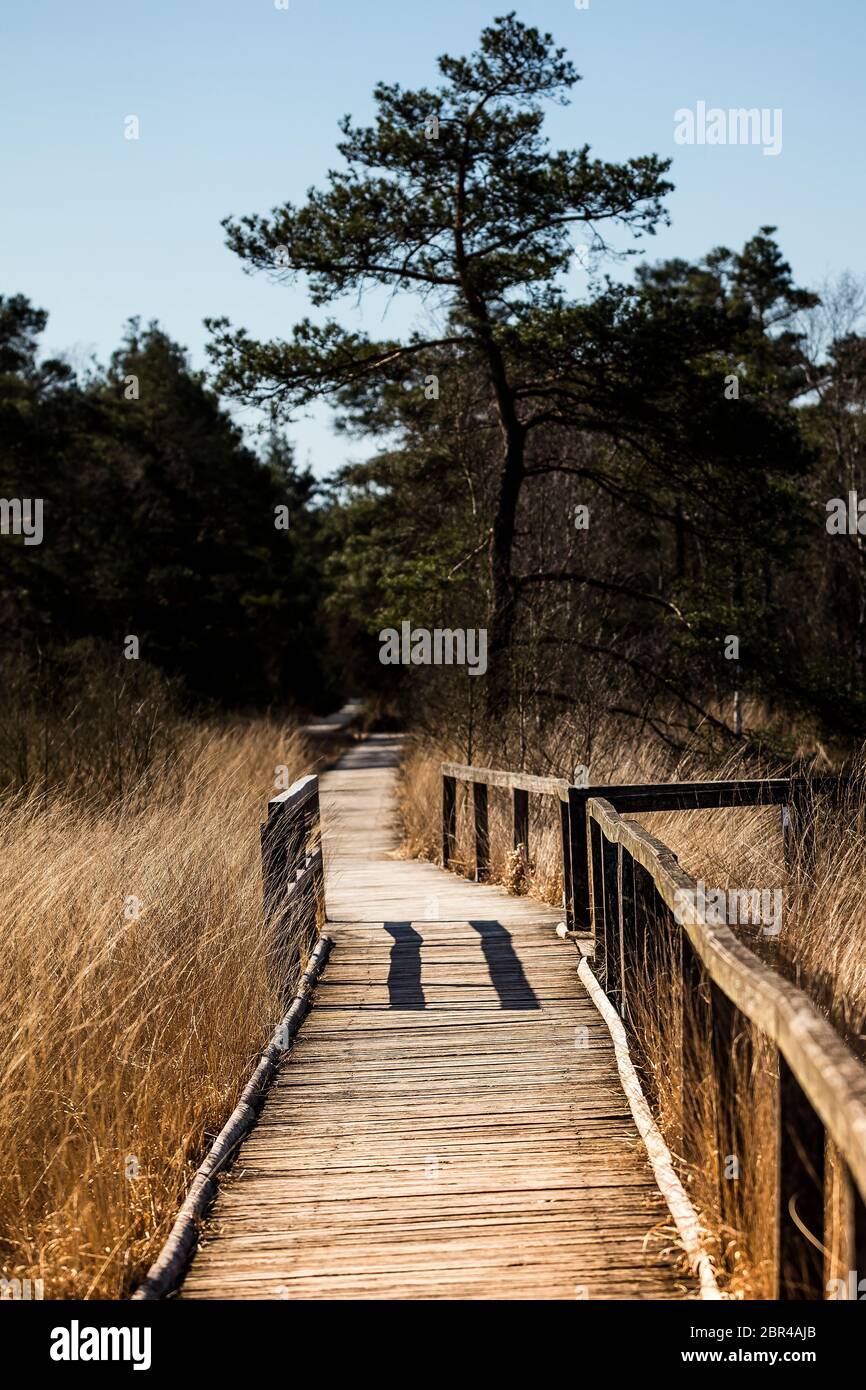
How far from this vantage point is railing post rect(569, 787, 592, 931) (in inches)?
352

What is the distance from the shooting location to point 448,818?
1439 cm

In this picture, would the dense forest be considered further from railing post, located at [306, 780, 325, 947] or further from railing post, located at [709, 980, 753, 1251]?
railing post, located at [709, 980, 753, 1251]

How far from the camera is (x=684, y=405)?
54.0 ft

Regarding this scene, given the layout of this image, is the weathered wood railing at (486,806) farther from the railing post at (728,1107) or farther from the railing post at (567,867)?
the railing post at (728,1107)

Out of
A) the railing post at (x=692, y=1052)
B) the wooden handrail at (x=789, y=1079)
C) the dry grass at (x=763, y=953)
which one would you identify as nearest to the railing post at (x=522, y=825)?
the dry grass at (x=763, y=953)

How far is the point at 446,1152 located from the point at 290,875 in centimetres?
299

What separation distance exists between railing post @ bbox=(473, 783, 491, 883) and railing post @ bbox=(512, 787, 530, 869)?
3.58ft

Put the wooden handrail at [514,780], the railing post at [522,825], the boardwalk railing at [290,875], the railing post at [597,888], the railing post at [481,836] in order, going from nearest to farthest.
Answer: the boardwalk railing at [290,875]
the railing post at [597,888]
the wooden handrail at [514,780]
the railing post at [522,825]
the railing post at [481,836]

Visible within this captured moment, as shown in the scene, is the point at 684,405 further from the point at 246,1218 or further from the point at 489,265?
the point at 246,1218

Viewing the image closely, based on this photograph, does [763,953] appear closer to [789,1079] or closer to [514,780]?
[789,1079]

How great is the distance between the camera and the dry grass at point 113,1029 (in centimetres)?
425

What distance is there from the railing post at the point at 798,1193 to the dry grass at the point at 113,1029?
1.91m

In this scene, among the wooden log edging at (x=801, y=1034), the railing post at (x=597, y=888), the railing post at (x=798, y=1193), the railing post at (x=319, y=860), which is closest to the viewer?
the wooden log edging at (x=801, y=1034)

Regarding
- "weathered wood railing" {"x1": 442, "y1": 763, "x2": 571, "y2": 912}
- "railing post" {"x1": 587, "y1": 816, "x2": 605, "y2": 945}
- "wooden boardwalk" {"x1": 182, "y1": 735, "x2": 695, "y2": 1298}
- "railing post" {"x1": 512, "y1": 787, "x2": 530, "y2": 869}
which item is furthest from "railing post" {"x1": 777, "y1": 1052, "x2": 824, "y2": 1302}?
"railing post" {"x1": 512, "y1": 787, "x2": 530, "y2": 869}
